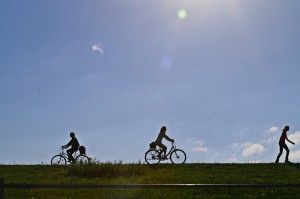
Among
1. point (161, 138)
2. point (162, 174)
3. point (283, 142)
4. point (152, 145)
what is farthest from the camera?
point (283, 142)

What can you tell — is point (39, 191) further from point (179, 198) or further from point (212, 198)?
point (212, 198)

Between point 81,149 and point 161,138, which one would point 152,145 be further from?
point 81,149

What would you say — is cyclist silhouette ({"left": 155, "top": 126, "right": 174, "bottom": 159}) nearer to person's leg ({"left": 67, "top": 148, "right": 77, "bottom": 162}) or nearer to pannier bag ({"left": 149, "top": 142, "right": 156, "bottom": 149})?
pannier bag ({"left": 149, "top": 142, "right": 156, "bottom": 149})

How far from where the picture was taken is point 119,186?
31.4 feet

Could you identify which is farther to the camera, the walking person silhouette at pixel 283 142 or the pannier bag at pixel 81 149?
the walking person silhouette at pixel 283 142

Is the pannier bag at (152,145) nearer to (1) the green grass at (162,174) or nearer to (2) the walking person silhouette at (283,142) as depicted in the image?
(1) the green grass at (162,174)

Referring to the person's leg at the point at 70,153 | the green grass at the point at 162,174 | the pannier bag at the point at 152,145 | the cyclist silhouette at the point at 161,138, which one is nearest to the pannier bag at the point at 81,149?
the person's leg at the point at 70,153

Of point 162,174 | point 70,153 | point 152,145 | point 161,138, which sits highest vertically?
point 161,138

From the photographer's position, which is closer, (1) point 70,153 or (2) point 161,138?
(2) point 161,138

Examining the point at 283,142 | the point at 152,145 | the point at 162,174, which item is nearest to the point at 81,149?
the point at 152,145

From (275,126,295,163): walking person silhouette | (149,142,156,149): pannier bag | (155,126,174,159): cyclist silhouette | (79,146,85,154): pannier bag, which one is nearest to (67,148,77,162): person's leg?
(79,146,85,154): pannier bag

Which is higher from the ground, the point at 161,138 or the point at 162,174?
the point at 161,138

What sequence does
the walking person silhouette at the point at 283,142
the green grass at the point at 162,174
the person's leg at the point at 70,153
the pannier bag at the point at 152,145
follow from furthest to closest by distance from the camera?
the person's leg at the point at 70,153, the walking person silhouette at the point at 283,142, the pannier bag at the point at 152,145, the green grass at the point at 162,174

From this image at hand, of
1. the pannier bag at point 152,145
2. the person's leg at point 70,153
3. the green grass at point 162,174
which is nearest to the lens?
the green grass at point 162,174
